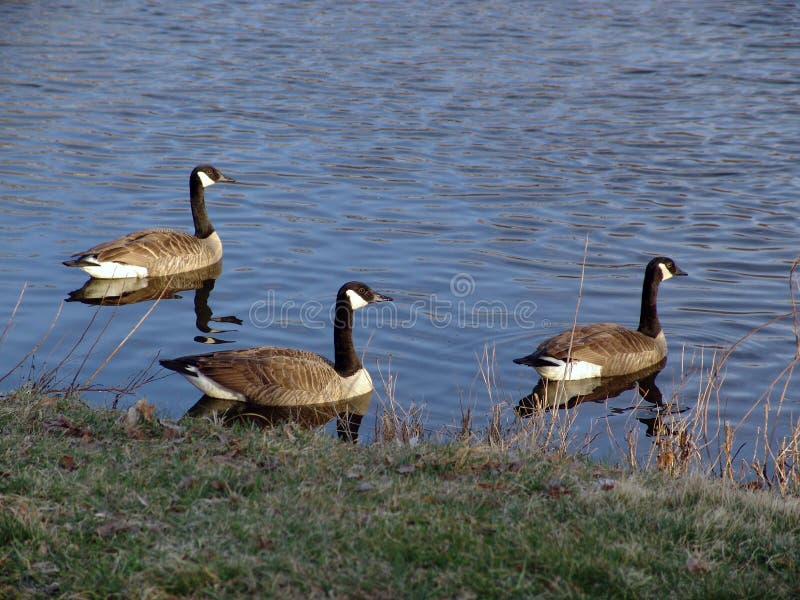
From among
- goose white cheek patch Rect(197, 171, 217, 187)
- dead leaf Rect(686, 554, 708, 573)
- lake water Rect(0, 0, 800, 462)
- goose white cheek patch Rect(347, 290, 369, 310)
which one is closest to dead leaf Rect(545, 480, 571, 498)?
dead leaf Rect(686, 554, 708, 573)

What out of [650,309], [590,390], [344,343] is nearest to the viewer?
[344,343]

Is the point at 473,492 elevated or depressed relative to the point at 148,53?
depressed

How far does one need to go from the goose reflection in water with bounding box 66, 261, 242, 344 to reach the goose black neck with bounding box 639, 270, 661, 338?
506 centimetres

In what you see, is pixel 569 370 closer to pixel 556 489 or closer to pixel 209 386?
pixel 209 386

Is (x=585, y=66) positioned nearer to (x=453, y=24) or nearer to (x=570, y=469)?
(x=453, y=24)

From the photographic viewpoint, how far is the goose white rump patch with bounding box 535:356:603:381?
1137 cm

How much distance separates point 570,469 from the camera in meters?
7.23

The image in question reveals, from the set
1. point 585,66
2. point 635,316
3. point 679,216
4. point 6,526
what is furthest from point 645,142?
point 6,526

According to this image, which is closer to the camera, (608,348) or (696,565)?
(696,565)

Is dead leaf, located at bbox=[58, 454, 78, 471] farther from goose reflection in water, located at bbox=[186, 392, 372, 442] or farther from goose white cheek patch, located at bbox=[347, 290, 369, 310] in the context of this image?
goose white cheek patch, located at bbox=[347, 290, 369, 310]

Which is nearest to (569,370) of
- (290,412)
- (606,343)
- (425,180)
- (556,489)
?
(606,343)

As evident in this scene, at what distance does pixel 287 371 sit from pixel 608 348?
3802 millimetres

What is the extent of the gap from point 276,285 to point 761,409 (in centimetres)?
669

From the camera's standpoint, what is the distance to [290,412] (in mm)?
11305
